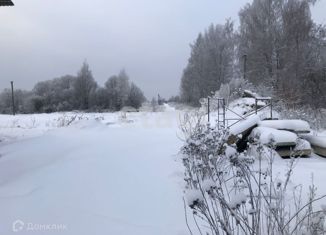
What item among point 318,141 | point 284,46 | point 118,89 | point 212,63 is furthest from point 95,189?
point 118,89

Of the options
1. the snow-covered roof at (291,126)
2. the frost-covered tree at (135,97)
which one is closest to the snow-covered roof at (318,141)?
the snow-covered roof at (291,126)

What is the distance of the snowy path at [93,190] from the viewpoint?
289cm

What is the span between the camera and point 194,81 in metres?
28.1

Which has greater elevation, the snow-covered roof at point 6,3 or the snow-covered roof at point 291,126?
the snow-covered roof at point 6,3

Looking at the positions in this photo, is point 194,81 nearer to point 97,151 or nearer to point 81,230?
point 97,151

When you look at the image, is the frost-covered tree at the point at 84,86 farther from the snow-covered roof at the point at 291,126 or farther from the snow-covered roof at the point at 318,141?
the snow-covered roof at the point at 318,141

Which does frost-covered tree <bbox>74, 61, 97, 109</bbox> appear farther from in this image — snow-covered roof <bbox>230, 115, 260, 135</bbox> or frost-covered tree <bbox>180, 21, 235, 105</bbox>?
snow-covered roof <bbox>230, 115, 260, 135</bbox>

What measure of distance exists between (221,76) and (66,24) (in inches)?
563

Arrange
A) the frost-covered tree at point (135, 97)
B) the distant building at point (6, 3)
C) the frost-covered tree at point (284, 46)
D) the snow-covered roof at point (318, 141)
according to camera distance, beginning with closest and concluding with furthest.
A: the snow-covered roof at point (318, 141) < the distant building at point (6, 3) < the frost-covered tree at point (284, 46) < the frost-covered tree at point (135, 97)

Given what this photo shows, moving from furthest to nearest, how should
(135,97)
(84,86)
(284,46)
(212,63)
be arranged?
(84,86) < (135,97) < (212,63) < (284,46)

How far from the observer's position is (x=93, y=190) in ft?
12.2

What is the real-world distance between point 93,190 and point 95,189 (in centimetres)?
4

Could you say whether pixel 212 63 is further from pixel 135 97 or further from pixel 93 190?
pixel 93 190

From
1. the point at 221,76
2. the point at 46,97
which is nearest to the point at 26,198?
the point at 221,76
